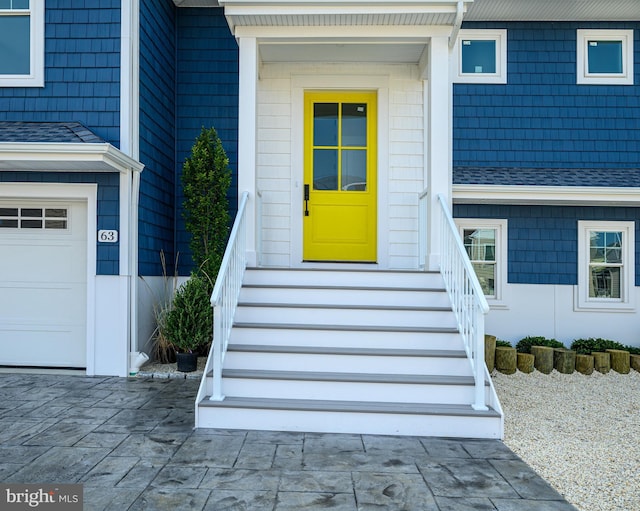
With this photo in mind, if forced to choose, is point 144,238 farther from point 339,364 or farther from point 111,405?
point 339,364

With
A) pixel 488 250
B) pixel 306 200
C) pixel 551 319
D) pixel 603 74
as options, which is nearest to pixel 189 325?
pixel 306 200

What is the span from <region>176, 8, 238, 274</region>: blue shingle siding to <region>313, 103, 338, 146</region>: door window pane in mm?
1068

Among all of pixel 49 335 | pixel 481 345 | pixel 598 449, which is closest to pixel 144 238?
pixel 49 335

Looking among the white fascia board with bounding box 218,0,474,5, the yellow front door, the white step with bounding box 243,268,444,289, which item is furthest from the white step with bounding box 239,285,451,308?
the white fascia board with bounding box 218,0,474,5

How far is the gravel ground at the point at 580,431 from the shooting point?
287 cm

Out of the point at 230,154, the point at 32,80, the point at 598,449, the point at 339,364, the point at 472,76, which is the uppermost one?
the point at 472,76

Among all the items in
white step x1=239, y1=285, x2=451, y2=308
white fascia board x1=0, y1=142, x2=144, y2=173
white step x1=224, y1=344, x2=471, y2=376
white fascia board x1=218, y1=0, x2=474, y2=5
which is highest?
white fascia board x1=218, y1=0, x2=474, y2=5

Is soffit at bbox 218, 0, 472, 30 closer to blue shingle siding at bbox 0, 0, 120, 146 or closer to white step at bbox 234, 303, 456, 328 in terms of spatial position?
blue shingle siding at bbox 0, 0, 120, 146

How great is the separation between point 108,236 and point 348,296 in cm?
257

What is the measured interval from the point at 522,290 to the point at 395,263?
1913 mm

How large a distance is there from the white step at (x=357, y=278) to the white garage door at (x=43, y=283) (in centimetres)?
201

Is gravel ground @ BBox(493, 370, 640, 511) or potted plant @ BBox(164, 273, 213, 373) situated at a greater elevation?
potted plant @ BBox(164, 273, 213, 373)

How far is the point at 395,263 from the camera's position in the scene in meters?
6.07

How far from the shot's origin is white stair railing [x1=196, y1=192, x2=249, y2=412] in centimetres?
372
